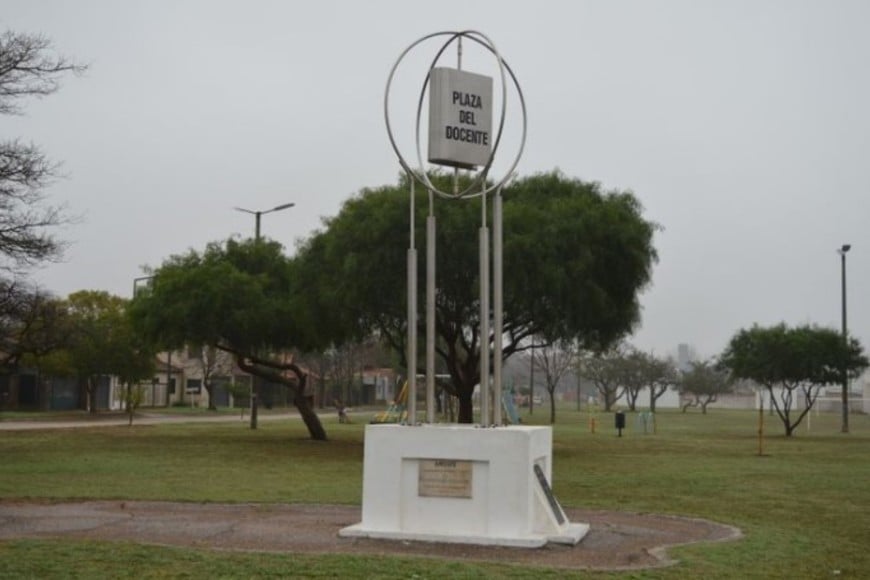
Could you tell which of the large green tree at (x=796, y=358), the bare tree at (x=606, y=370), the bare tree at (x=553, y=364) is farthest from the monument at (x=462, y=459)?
the bare tree at (x=606, y=370)

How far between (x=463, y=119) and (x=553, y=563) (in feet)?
16.8

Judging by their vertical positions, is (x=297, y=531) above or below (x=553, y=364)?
below

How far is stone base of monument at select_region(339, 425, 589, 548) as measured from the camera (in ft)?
36.9

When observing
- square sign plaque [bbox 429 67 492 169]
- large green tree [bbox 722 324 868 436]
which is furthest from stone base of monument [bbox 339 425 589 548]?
large green tree [bbox 722 324 868 436]

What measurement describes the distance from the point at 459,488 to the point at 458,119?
13.6ft

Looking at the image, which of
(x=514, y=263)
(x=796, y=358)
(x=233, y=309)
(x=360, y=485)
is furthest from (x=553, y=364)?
(x=360, y=485)

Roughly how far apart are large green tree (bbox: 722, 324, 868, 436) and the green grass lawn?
134 inches

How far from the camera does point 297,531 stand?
12102 millimetres

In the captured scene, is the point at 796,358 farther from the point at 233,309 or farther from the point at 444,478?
the point at 444,478

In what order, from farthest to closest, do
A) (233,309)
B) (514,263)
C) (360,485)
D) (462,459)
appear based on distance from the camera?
(233,309) < (514,263) < (360,485) < (462,459)

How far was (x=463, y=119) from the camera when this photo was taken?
12422 millimetres

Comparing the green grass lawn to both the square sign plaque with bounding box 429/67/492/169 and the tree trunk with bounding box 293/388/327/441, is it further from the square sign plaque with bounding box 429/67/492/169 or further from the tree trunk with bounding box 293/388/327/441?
the square sign plaque with bounding box 429/67/492/169

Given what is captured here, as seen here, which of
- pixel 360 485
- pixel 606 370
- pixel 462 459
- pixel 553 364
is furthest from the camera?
pixel 606 370

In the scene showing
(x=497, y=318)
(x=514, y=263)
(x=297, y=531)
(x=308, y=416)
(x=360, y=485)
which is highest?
(x=514, y=263)
